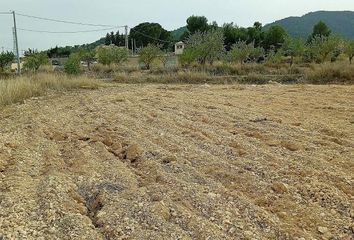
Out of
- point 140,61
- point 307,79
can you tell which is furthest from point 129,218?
point 140,61

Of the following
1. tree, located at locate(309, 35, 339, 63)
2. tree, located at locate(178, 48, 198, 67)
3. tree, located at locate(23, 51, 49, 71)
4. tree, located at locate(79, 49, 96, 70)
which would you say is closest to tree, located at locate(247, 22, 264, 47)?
tree, located at locate(309, 35, 339, 63)

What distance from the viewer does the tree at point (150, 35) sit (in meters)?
56.9

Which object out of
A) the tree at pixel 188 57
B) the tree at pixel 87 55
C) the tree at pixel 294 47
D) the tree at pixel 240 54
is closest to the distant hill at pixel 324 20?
the tree at pixel 294 47

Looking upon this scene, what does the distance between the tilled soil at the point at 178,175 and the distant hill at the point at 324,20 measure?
95.8 metres

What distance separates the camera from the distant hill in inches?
3917

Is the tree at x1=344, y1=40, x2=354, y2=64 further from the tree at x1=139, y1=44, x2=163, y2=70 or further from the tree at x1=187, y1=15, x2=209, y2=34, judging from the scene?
the tree at x1=187, y1=15, x2=209, y2=34

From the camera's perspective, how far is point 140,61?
95.8ft

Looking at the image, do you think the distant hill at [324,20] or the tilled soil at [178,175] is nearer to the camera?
the tilled soil at [178,175]

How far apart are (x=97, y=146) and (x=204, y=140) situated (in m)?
1.43

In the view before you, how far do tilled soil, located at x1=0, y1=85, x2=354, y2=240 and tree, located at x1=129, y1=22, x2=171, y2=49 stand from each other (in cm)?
5025

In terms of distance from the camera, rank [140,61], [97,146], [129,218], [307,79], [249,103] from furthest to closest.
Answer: [140,61], [307,79], [249,103], [97,146], [129,218]

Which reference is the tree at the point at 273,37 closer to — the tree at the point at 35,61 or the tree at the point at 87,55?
the tree at the point at 87,55

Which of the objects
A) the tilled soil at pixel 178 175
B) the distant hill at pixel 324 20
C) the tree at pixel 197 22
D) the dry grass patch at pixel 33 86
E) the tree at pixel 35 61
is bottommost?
the tilled soil at pixel 178 175

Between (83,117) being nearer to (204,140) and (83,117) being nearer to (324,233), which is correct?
(204,140)
